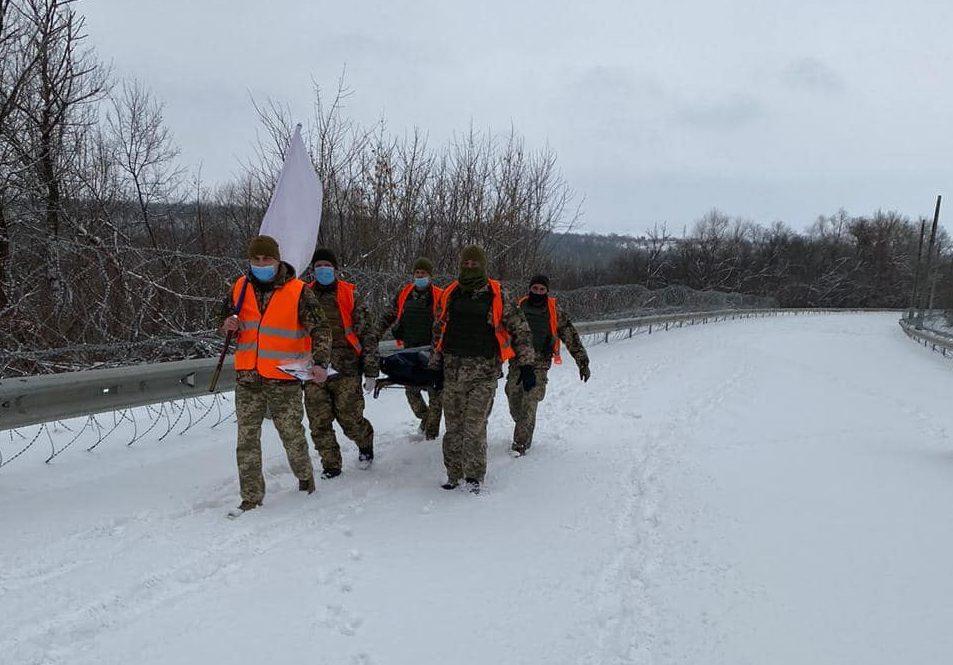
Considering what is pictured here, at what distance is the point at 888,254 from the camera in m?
75.2

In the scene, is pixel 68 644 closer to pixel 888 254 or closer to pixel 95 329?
pixel 95 329

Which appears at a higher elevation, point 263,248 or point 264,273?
point 263,248

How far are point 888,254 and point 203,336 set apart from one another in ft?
291

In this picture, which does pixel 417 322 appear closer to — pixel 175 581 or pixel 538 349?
pixel 538 349

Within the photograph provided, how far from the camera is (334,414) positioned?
4961 mm

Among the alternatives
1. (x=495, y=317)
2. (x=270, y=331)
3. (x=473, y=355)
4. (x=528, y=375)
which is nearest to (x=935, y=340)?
(x=528, y=375)

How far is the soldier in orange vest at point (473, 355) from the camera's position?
4672 mm

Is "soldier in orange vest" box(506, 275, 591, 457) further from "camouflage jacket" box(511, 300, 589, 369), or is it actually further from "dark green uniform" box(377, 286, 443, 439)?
"dark green uniform" box(377, 286, 443, 439)

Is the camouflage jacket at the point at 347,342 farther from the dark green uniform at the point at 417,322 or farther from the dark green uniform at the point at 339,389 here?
the dark green uniform at the point at 417,322

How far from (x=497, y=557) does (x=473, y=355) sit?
5.42 ft

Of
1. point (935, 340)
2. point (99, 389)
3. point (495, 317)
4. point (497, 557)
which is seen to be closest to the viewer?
point (497, 557)

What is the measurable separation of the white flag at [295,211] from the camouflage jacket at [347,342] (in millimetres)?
376

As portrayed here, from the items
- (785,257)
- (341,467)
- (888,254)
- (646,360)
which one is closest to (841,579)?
(341,467)

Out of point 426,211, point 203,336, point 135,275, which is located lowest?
point 203,336
